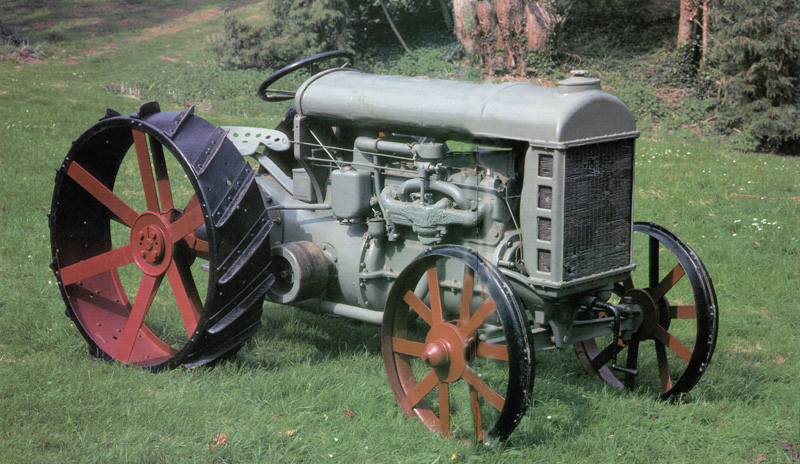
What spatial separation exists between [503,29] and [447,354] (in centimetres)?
1453

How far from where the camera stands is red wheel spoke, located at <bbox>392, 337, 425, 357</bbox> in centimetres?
415

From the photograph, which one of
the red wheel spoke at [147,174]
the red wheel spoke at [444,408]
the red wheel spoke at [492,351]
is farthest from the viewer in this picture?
the red wheel spoke at [147,174]

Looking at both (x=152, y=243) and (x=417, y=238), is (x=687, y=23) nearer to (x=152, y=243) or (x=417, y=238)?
(x=417, y=238)

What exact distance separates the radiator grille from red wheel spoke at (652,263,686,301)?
54 cm

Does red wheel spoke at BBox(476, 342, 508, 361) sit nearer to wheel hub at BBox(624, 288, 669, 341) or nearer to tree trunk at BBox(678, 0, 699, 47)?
wheel hub at BBox(624, 288, 669, 341)

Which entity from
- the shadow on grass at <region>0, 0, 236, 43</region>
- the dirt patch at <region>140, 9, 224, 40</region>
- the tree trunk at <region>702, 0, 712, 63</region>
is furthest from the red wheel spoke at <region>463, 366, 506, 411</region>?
the dirt patch at <region>140, 9, 224, 40</region>

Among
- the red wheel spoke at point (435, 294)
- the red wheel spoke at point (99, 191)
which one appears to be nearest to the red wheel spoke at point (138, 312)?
the red wheel spoke at point (99, 191)

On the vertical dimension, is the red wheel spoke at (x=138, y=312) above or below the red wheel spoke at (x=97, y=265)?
below

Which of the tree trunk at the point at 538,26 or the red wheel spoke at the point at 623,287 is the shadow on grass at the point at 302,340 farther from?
the tree trunk at the point at 538,26

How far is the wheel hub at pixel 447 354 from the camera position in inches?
155

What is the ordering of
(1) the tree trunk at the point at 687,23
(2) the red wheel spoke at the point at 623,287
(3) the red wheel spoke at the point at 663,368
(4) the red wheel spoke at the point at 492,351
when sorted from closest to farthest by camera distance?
(4) the red wheel spoke at the point at 492,351 < (3) the red wheel spoke at the point at 663,368 < (2) the red wheel spoke at the point at 623,287 < (1) the tree trunk at the point at 687,23

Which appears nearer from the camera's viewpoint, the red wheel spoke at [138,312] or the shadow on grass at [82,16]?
the red wheel spoke at [138,312]

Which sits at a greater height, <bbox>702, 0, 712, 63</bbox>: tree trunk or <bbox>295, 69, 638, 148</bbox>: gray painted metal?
<bbox>295, 69, 638, 148</bbox>: gray painted metal

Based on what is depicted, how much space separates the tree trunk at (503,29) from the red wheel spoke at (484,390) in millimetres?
14412
